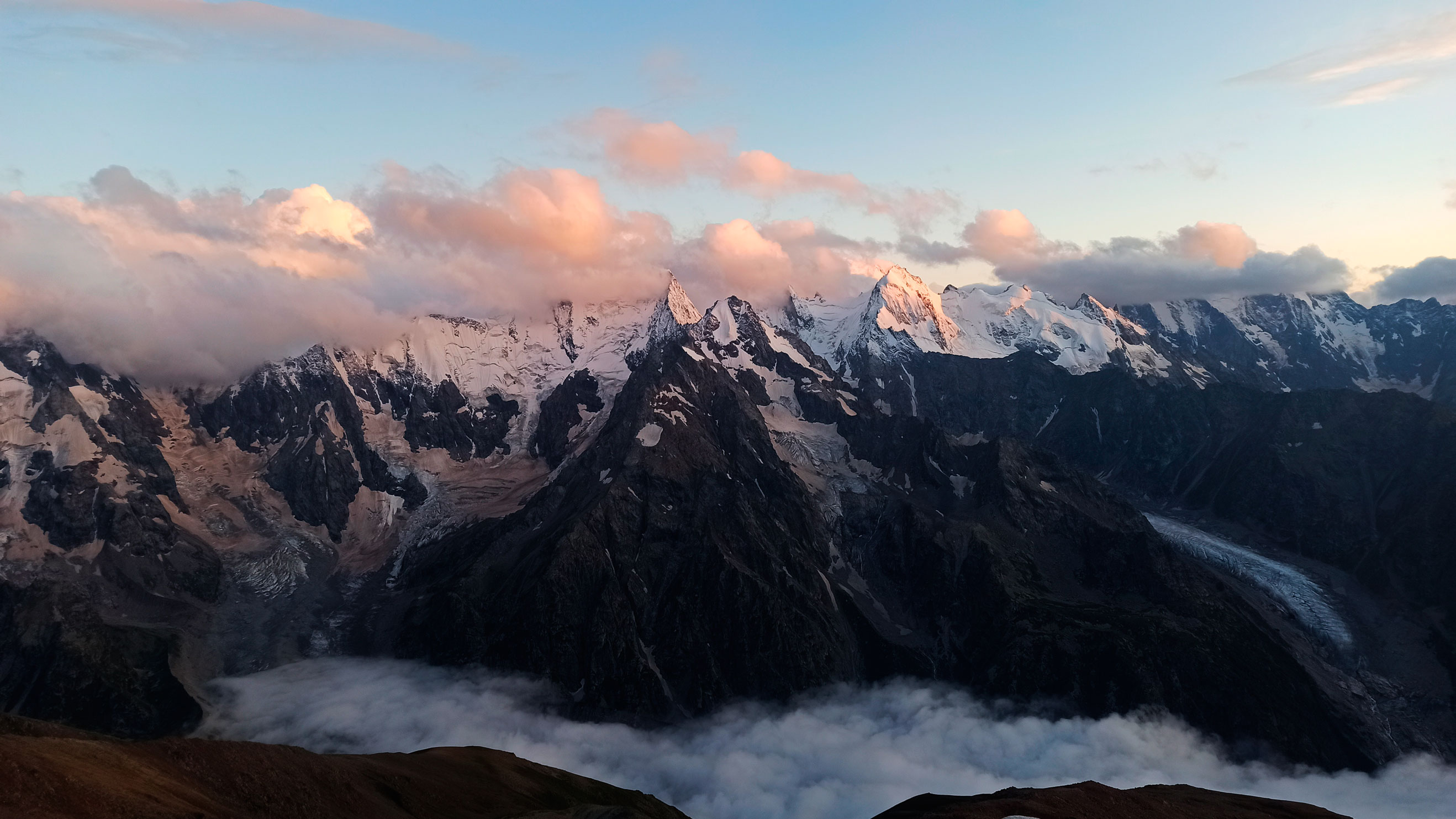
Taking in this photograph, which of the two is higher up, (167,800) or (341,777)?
(167,800)

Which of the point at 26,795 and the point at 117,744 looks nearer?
the point at 26,795

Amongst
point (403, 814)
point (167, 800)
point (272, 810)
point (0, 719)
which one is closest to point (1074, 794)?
point (403, 814)

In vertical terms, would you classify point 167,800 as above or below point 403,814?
above

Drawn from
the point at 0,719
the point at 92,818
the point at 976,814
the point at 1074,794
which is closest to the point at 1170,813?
the point at 1074,794

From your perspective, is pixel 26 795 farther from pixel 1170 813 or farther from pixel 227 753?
pixel 1170 813

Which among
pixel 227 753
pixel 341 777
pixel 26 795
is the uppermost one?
pixel 26 795

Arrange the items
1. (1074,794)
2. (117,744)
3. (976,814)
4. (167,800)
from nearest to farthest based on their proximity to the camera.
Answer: (167,800), (117,744), (976,814), (1074,794)

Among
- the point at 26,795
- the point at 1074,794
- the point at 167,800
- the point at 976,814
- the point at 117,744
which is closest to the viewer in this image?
the point at 26,795

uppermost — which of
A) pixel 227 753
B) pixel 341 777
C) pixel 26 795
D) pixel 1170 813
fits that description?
pixel 26 795

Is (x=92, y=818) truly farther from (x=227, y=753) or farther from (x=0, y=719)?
(x=0, y=719)
